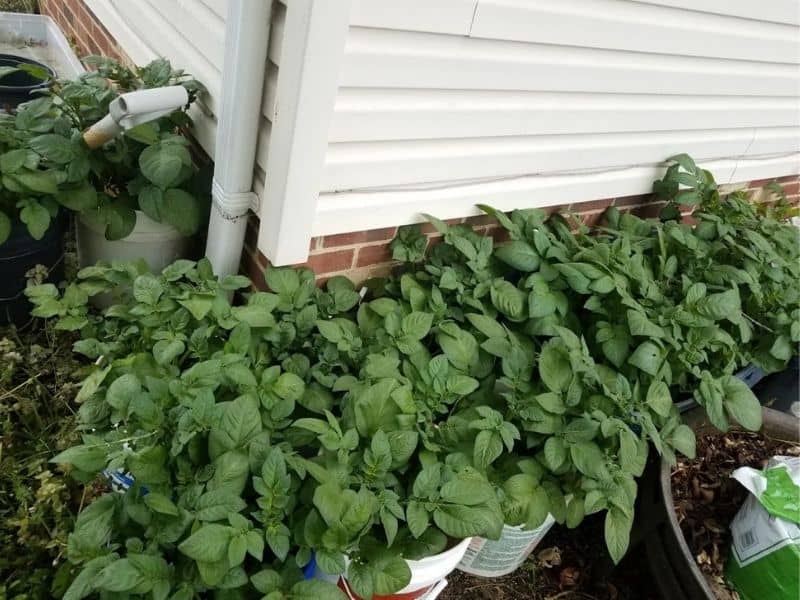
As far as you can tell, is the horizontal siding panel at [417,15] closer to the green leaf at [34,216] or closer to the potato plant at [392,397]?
the potato plant at [392,397]

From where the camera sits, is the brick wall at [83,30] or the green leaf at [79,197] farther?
the brick wall at [83,30]

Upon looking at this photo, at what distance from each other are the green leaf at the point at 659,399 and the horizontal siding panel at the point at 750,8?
127 cm

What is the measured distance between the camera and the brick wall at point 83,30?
279 cm

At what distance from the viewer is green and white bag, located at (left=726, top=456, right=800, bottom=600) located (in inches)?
70.4

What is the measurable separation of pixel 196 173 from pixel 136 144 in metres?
0.20

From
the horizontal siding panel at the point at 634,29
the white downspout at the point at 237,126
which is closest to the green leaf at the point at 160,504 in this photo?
the white downspout at the point at 237,126

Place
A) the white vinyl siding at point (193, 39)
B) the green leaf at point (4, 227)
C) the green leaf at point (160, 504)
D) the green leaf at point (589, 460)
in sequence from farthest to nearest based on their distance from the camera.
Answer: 1. the green leaf at point (4, 227)
2. the white vinyl siding at point (193, 39)
3. the green leaf at point (589, 460)
4. the green leaf at point (160, 504)

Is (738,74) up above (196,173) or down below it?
above

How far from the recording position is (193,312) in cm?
160

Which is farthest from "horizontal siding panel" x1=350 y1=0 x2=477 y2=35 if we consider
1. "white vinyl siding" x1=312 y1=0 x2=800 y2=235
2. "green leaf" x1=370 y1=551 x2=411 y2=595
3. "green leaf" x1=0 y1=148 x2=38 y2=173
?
"green leaf" x1=370 y1=551 x2=411 y2=595

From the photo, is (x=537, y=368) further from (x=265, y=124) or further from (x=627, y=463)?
(x=265, y=124)

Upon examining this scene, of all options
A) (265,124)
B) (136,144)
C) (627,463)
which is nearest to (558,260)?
(627,463)

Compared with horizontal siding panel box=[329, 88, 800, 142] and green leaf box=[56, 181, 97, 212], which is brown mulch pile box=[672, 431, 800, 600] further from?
green leaf box=[56, 181, 97, 212]

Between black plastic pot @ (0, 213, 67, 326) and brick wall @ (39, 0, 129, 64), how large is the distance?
942 mm
